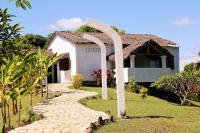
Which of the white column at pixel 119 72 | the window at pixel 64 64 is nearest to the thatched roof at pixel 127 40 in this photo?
the window at pixel 64 64

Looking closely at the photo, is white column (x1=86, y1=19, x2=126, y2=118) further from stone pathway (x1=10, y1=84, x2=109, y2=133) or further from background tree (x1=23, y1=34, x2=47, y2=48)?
background tree (x1=23, y1=34, x2=47, y2=48)

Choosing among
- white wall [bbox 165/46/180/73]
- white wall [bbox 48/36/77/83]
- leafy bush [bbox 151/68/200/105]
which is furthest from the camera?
white wall [bbox 165/46/180/73]

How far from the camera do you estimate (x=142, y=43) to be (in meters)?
34.5

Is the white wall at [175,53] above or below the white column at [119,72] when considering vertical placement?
above

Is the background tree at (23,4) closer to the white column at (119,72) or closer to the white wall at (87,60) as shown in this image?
the white column at (119,72)

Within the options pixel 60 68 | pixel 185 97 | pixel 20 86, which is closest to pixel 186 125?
pixel 20 86

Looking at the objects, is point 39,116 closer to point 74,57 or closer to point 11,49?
point 11,49

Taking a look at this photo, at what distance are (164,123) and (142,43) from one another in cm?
2096

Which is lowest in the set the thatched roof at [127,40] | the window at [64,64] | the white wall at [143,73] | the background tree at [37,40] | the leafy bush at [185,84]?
the leafy bush at [185,84]

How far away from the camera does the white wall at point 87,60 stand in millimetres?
36219

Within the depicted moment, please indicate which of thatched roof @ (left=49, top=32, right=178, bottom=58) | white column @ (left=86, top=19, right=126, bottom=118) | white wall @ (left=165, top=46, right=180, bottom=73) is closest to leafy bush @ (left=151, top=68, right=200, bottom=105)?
thatched roof @ (left=49, top=32, right=178, bottom=58)

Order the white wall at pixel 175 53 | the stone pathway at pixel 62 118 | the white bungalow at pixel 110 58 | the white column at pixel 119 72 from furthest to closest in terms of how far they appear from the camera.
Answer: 1. the white wall at pixel 175 53
2. the white bungalow at pixel 110 58
3. the white column at pixel 119 72
4. the stone pathway at pixel 62 118

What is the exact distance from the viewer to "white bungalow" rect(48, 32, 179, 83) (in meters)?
34.8

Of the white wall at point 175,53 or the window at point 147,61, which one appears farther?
the white wall at point 175,53
